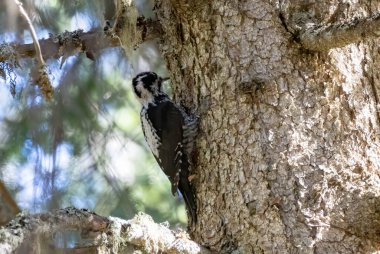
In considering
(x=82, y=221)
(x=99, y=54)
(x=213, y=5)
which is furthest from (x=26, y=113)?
(x=213, y=5)

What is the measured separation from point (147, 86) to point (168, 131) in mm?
277

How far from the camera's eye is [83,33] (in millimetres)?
3166

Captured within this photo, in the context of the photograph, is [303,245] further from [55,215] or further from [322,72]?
[55,215]

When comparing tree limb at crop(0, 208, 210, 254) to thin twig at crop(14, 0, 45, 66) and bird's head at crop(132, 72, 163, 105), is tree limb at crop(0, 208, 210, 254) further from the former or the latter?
bird's head at crop(132, 72, 163, 105)

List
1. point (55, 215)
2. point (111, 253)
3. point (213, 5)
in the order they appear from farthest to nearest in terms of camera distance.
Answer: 1. point (213, 5)
2. point (111, 253)
3. point (55, 215)

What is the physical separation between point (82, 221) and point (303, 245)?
2.57 feet

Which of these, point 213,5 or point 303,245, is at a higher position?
point 213,5

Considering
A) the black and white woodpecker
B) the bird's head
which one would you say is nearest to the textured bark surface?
the black and white woodpecker

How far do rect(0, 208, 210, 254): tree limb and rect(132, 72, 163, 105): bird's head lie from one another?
4.25 ft

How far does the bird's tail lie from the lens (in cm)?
301

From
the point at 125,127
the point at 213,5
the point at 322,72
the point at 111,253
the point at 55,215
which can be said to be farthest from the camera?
the point at 125,127

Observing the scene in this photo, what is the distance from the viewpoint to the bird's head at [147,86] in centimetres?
383

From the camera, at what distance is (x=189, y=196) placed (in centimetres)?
312

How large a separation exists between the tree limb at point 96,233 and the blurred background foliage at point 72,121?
0.57ft
